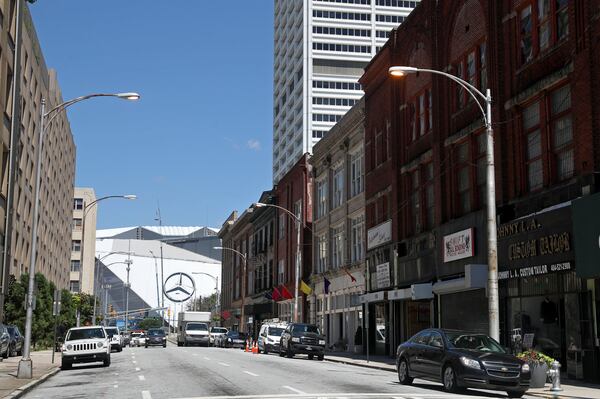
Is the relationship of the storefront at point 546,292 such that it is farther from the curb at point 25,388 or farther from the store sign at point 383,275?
the curb at point 25,388

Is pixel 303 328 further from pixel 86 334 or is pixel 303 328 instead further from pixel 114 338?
pixel 114 338

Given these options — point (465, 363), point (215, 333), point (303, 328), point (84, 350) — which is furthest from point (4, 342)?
point (215, 333)

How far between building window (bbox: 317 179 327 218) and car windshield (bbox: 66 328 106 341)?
90.4 ft

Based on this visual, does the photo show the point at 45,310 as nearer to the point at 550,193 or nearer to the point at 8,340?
the point at 8,340

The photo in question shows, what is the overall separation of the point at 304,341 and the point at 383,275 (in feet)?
17.9

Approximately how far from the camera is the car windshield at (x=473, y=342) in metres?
19.3

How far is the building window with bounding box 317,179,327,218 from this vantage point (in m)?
57.8

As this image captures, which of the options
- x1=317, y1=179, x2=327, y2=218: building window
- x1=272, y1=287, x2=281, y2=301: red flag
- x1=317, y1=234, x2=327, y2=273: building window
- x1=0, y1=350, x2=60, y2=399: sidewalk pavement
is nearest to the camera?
x1=0, y1=350, x2=60, y2=399: sidewalk pavement

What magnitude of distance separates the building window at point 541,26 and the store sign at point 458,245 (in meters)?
7.22

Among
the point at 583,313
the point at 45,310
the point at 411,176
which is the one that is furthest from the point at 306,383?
the point at 45,310

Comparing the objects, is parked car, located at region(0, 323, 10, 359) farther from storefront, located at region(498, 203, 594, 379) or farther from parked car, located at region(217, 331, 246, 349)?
parked car, located at region(217, 331, 246, 349)

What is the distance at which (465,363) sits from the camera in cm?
1823

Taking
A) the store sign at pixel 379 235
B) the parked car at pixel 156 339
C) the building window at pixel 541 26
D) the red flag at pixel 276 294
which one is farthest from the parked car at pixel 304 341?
the parked car at pixel 156 339

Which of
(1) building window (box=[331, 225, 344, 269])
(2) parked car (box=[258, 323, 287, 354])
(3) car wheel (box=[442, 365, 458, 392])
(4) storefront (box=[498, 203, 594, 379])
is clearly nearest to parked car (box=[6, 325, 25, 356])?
(2) parked car (box=[258, 323, 287, 354])
